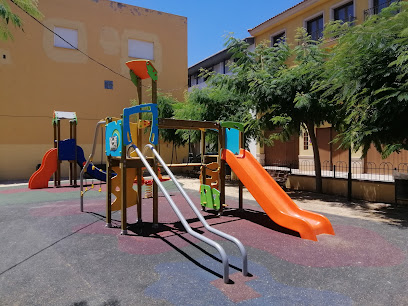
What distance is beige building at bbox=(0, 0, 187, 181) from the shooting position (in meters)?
16.8

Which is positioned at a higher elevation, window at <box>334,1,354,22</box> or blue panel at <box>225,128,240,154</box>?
window at <box>334,1,354,22</box>

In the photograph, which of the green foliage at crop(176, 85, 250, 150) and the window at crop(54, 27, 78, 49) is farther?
the window at crop(54, 27, 78, 49)

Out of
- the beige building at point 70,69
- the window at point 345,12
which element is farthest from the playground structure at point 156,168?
the beige building at point 70,69

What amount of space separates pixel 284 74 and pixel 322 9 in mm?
8497

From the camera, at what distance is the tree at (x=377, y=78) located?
6.02 metres

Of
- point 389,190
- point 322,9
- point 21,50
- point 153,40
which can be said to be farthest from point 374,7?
point 21,50

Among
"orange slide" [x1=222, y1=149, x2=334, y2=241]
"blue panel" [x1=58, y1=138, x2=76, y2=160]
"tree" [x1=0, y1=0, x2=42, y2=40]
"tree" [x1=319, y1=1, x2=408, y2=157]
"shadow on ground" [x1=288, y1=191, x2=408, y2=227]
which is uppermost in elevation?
"tree" [x1=0, y1=0, x2=42, y2=40]

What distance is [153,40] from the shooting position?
2077cm

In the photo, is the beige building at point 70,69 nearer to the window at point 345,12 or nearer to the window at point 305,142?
the window at point 305,142

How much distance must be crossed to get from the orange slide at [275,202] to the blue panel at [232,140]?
0.18 metres

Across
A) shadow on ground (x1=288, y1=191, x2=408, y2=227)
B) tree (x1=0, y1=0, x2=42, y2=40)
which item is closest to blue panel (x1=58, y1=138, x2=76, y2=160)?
tree (x1=0, y1=0, x2=42, y2=40)

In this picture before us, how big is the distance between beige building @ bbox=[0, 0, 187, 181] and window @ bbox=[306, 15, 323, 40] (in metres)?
9.73

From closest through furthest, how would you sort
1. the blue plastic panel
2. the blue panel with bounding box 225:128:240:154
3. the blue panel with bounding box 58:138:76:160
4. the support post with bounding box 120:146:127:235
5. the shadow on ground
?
the support post with bounding box 120:146:127:235
the blue plastic panel
the shadow on ground
the blue panel with bounding box 225:128:240:154
the blue panel with bounding box 58:138:76:160

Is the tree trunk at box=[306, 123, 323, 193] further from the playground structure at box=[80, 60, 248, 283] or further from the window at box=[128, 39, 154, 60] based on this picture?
the window at box=[128, 39, 154, 60]
